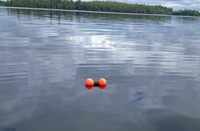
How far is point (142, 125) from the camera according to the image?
6.53 metres

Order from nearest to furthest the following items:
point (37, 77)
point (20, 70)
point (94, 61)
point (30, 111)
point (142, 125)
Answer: point (142, 125), point (30, 111), point (37, 77), point (20, 70), point (94, 61)

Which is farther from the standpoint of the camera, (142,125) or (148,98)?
(148,98)

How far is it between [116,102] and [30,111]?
136 inches

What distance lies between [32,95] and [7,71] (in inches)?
142

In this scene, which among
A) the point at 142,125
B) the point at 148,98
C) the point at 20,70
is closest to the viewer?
the point at 142,125

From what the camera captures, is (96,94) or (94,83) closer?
(96,94)

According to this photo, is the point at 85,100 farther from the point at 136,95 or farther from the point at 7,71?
the point at 7,71

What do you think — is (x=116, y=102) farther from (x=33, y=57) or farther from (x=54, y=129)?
(x=33, y=57)

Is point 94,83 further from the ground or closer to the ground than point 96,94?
further from the ground

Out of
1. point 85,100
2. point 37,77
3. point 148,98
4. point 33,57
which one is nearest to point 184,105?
point 148,98

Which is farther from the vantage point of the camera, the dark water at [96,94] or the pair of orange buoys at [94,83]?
the pair of orange buoys at [94,83]

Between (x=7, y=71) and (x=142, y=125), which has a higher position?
(x=7, y=71)

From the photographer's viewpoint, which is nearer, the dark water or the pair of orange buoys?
the dark water

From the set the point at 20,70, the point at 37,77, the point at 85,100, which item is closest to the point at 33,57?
the point at 20,70
